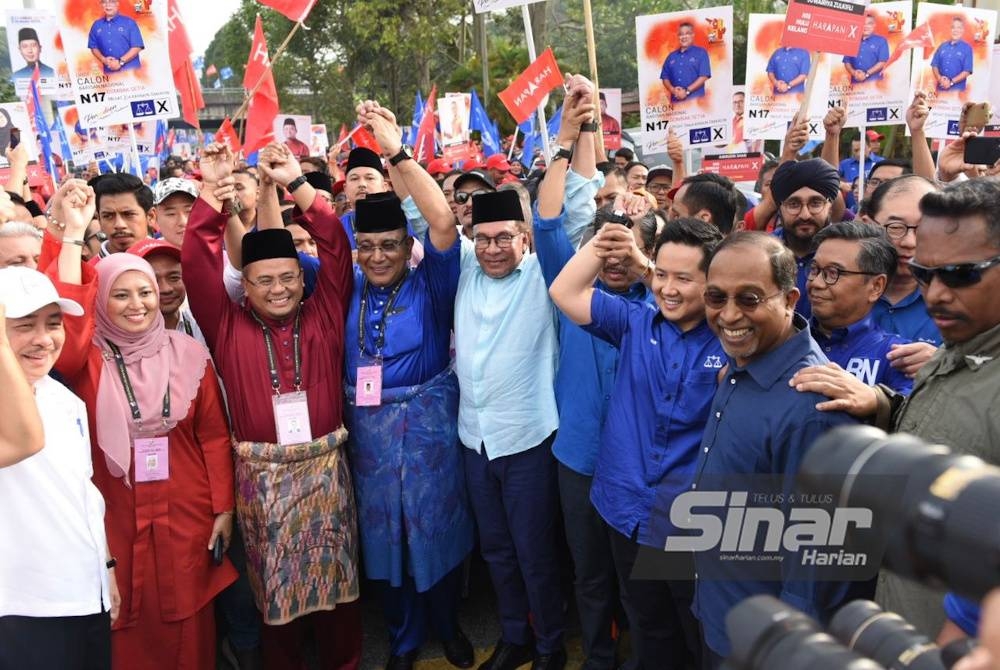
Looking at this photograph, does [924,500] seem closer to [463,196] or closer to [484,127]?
[463,196]

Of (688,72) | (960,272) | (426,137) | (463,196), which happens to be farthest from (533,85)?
(426,137)

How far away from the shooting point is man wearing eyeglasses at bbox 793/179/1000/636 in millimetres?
1604

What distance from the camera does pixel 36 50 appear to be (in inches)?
458

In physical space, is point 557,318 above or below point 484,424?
above

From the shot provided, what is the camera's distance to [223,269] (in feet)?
10.6

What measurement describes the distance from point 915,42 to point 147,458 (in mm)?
5883

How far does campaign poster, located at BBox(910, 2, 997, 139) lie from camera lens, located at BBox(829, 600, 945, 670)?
6.45 m

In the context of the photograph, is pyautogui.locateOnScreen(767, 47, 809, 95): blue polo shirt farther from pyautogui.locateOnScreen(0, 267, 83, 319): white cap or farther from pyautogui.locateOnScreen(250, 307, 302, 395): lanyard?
pyautogui.locateOnScreen(0, 267, 83, 319): white cap

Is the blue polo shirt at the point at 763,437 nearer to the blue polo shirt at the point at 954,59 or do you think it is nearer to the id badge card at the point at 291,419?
the id badge card at the point at 291,419

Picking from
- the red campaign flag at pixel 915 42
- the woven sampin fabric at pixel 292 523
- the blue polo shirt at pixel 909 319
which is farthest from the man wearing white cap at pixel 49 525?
the red campaign flag at pixel 915 42

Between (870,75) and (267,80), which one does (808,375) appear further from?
(870,75)

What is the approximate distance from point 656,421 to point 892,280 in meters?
0.97

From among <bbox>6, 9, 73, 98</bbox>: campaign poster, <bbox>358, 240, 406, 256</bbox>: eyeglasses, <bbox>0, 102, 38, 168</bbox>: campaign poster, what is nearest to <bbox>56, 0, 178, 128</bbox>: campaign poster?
<bbox>0, 102, 38, 168</bbox>: campaign poster

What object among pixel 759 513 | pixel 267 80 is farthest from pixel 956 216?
pixel 267 80
